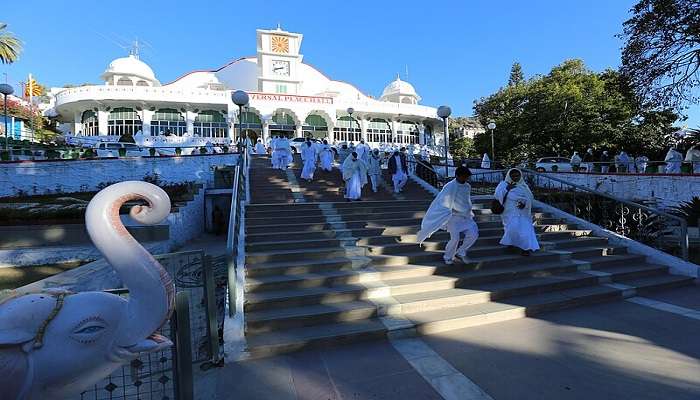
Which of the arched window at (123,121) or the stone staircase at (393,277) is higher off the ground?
the arched window at (123,121)

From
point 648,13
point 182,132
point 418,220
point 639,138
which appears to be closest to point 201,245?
point 418,220

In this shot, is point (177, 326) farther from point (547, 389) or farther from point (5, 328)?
point (547, 389)

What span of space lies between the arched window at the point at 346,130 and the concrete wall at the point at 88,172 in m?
28.0

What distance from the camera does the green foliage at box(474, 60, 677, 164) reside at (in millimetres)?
25953

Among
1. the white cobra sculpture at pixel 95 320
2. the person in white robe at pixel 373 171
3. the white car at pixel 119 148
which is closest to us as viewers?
the white cobra sculpture at pixel 95 320

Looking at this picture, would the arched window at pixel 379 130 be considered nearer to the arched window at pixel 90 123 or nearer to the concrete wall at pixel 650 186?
the arched window at pixel 90 123

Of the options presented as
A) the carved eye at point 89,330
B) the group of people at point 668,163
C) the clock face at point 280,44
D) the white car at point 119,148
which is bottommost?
the carved eye at point 89,330

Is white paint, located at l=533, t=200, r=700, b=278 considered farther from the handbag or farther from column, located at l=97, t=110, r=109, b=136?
column, located at l=97, t=110, r=109, b=136

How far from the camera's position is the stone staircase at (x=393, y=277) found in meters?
4.75

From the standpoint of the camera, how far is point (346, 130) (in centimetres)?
4566

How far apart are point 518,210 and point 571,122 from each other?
25.4 m

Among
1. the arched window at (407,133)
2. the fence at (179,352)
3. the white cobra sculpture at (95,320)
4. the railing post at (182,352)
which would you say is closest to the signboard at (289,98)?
the arched window at (407,133)

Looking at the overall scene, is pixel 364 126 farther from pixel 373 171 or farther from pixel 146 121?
pixel 373 171

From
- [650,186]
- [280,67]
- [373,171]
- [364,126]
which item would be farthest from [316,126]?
[650,186]
